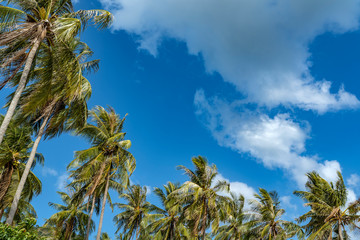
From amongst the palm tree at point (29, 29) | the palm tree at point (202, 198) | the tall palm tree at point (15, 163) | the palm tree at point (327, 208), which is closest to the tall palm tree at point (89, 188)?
the tall palm tree at point (15, 163)

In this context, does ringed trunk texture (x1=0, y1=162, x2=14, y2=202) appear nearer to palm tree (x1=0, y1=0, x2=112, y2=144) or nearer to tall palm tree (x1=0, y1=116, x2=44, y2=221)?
tall palm tree (x1=0, y1=116, x2=44, y2=221)

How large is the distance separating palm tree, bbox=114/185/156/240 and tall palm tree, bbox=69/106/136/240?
10.2m

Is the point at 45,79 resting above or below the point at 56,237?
above

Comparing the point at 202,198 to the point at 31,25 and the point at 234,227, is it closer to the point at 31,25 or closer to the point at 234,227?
the point at 234,227

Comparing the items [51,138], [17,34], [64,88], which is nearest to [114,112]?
[51,138]

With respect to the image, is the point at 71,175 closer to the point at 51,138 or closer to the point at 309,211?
the point at 51,138

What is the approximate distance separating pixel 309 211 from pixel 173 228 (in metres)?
13.0

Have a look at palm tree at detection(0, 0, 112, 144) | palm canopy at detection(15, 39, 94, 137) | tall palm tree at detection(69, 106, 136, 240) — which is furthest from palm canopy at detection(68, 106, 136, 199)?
palm tree at detection(0, 0, 112, 144)

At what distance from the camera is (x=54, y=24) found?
11.2m

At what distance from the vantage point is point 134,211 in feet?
101

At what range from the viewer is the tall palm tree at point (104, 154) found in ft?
64.4

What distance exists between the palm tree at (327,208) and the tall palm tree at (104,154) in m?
15.0

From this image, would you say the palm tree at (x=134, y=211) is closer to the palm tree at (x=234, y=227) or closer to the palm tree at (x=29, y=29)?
the palm tree at (x=234, y=227)

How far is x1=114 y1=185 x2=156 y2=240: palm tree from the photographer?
30727 mm
